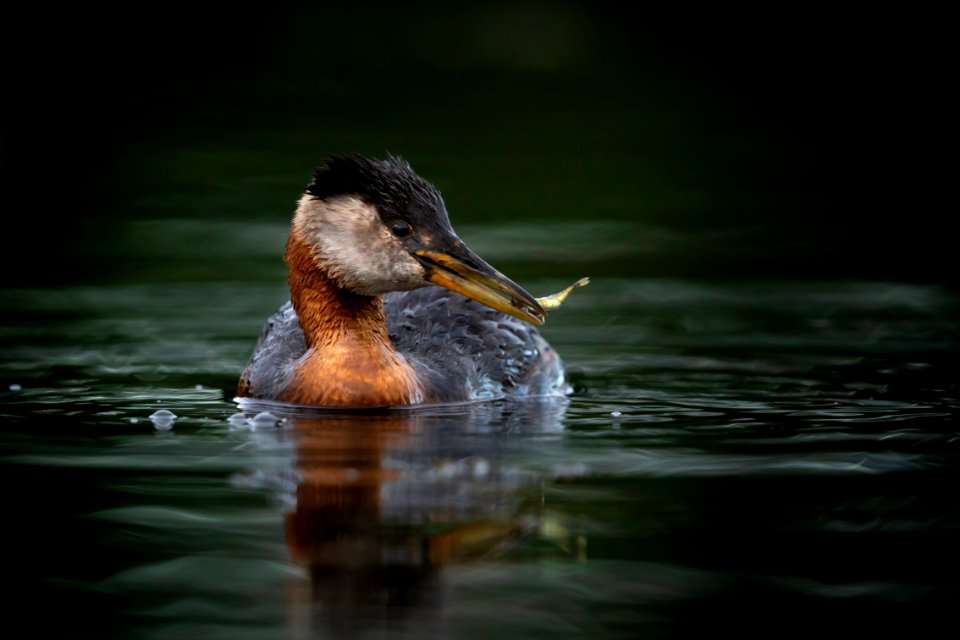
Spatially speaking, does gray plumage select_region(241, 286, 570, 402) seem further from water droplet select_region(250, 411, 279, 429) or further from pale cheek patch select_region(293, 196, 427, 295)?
pale cheek patch select_region(293, 196, 427, 295)

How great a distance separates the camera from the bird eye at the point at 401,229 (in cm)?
858

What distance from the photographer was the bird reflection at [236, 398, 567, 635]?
5363mm

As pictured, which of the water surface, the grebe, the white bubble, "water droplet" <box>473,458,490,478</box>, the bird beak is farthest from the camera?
the grebe

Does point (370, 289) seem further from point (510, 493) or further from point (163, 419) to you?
point (510, 493)

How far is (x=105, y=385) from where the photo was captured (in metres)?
9.16

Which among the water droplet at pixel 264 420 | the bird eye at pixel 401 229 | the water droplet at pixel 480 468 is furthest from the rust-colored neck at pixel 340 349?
the water droplet at pixel 480 468

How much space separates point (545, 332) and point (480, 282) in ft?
8.12

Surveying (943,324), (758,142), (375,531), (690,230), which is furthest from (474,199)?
(375,531)

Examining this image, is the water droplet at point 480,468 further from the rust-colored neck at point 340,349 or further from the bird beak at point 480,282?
the rust-colored neck at point 340,349

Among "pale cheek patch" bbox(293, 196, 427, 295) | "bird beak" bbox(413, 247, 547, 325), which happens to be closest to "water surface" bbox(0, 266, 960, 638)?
"bird beak" bbox(413, 247, 547, 325)

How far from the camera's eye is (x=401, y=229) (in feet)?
28.2

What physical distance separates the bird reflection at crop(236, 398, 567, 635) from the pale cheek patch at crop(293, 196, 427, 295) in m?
0.71

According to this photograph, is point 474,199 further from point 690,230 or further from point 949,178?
point 949,178

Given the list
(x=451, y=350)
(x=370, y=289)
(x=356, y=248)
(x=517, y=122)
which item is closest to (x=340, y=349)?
(x=370, y=289)
